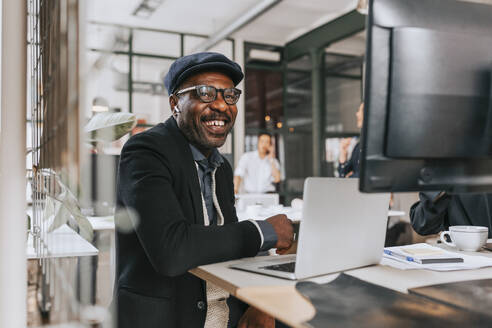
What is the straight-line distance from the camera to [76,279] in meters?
1.39

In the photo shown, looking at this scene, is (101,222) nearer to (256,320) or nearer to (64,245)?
(64,245)

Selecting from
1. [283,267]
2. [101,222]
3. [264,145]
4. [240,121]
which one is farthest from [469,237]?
[240,121]

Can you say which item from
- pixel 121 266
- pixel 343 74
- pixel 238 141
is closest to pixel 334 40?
pixel 343 74

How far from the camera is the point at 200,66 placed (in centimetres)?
139

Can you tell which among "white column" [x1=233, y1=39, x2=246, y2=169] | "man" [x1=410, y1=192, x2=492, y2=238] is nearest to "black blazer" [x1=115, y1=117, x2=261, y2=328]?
"man" [x1=410, y1=192, x2=492, y2=238]

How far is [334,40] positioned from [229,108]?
20.4 feet

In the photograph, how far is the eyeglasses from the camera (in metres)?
1.42

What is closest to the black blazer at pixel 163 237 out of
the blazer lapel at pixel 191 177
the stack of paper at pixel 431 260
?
the blazer lapel at pixel 191 177

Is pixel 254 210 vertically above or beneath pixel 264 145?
beneath

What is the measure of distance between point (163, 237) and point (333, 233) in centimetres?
40

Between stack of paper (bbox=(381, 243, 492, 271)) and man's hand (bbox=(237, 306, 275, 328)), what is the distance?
0.39 meters

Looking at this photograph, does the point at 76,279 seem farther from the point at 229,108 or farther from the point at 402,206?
the point at 402,206

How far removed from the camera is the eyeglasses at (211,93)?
4.66 ft

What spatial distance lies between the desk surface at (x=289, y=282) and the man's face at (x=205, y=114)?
0.44 m
